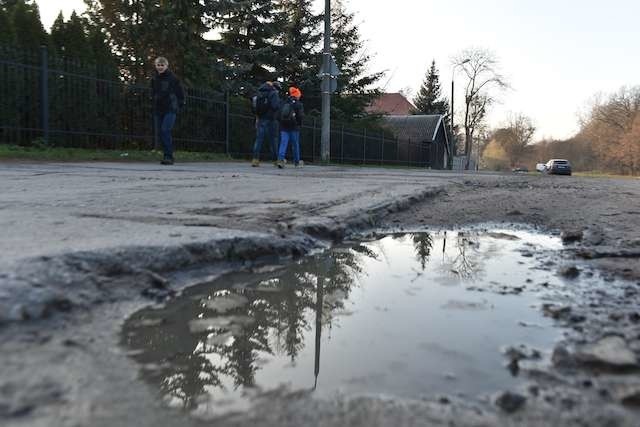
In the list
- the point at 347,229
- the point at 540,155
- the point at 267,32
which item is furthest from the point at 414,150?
the point at 540,155

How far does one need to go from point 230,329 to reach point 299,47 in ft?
74.5

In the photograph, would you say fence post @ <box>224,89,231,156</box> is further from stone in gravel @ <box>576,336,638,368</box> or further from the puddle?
stone in gravel @ <box>576,336,638,368</box>

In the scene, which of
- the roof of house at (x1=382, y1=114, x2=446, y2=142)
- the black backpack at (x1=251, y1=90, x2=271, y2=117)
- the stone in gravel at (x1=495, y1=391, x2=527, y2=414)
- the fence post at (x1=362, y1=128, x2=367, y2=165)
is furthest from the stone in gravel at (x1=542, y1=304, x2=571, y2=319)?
the roof of house at (x1=382, y1=114, x2=446, y2=142)

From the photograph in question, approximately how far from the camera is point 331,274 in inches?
91.2

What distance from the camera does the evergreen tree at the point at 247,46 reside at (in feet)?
66.7

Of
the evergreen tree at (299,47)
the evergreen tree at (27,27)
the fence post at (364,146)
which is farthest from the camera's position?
the fence post at (364,146)

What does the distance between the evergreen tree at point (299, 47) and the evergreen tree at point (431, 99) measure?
31.8 meters

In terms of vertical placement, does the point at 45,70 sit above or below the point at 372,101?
below

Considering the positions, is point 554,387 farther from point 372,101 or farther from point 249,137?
point 372,101

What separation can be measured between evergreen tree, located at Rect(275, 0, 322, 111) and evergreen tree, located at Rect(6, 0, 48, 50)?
10.7 m

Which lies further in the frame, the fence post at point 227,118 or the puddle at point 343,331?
the fence post at point 227,118

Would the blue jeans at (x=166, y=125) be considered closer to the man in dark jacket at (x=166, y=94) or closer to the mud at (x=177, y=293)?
the man in dark jacket at (x=166, y=94)

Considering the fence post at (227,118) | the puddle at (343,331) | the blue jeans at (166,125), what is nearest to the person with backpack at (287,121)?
the blue jeans at (166,125)

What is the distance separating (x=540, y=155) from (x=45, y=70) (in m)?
79.1
